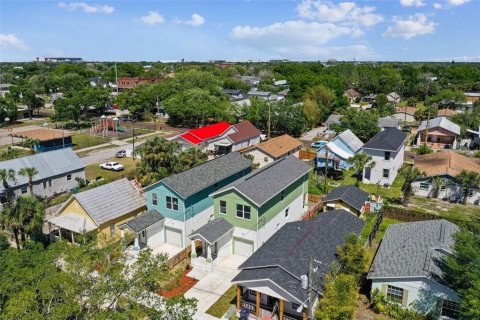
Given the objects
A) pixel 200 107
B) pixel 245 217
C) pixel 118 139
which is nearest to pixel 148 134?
pixel 118 139

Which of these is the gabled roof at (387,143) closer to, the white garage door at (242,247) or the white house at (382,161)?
the white house at (382,161)

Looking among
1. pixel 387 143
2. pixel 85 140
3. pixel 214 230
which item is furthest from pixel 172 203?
pixel 85 140

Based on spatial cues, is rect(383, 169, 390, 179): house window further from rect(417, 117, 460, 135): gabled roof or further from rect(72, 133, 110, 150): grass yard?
rect(72, 133, 110, 150): grass yard

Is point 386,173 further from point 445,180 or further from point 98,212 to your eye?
point 98,212

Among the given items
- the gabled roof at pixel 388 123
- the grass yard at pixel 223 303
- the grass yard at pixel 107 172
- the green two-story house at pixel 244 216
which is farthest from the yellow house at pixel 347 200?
the gabled roof at pixel 388 123

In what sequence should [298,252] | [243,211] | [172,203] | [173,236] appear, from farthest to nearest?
[173,236] < [172,203] < [243,211] < [298,252]
